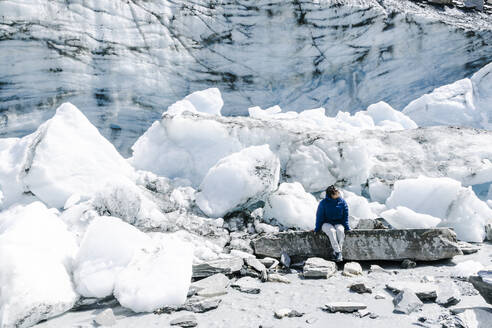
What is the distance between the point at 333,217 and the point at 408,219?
112 centimetres

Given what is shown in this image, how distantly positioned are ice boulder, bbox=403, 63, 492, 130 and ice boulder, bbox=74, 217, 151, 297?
686cm

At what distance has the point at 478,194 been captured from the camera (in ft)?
21.1

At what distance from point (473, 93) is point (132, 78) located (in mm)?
6782

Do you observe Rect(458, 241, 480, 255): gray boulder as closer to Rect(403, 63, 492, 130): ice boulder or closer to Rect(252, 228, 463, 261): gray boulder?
Rect(252, 228, 463, 261): gray boulder

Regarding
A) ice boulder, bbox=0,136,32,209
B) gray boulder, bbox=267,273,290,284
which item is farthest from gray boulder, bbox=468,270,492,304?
ice boulder, bbox=0,136,32,209

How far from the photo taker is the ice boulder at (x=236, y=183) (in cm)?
496

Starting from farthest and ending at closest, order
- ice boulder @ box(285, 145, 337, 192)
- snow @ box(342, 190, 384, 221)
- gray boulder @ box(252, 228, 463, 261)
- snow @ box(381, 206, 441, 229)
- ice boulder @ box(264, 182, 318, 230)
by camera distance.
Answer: ice boulder @ box(285, 145, 337, 192), snow @ box(342, 190, 384, 221), ice boulder @ box(264, 182, 318, 230), snow @ box(381, 206, 441, 229), gray boulder @ box(252, 228, 463, 261)

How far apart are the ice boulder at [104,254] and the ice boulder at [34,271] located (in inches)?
4.8

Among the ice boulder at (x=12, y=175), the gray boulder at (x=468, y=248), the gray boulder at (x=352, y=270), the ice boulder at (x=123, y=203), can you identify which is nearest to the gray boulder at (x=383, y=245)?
the gray boulder at (x=352, y=270)

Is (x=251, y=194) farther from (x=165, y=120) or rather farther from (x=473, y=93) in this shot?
(x=473, y=93)

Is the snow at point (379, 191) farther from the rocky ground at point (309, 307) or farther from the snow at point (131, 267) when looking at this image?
the snow at point (131, 267)

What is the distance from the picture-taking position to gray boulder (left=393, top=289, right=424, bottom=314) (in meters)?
2.82

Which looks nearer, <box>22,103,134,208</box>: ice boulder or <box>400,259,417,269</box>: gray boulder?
<box>400,259,417,269</box>: gray boulder

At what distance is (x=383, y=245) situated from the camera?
408 centimetres
